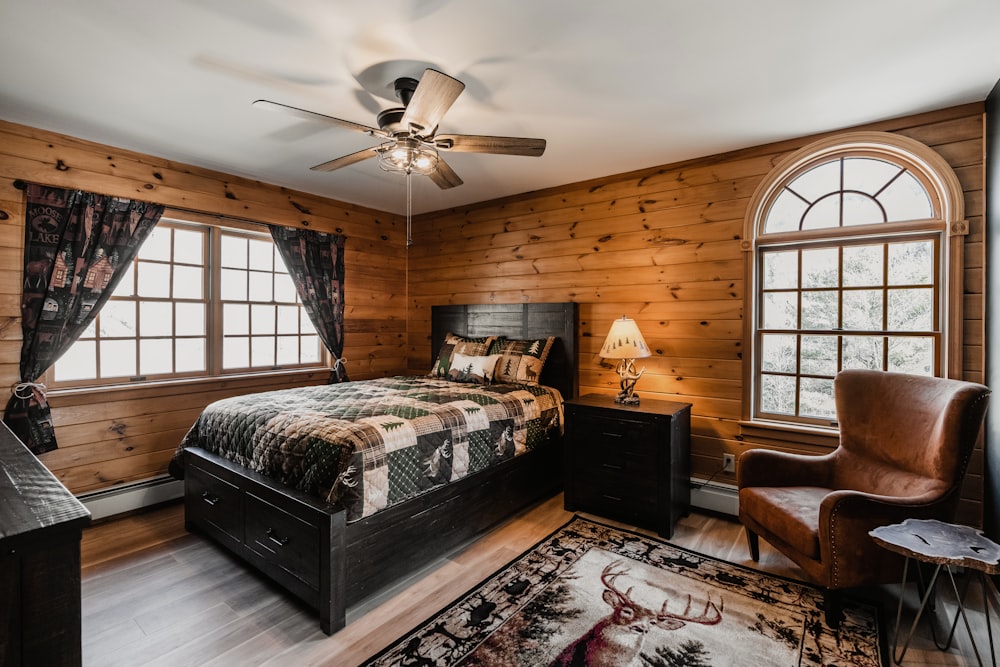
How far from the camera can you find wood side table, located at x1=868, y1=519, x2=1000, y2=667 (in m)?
1.56

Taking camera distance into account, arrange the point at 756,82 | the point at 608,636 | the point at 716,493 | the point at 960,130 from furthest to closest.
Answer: the point at 716,493 < the point at 960,130 < the point at 756,82 < the point at 608,636

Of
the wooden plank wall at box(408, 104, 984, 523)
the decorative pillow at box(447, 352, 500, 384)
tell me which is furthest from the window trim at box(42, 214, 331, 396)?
the wooden plank wall at box(408, 104, 984, 523)

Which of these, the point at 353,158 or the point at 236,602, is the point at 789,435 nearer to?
the point at 353,158

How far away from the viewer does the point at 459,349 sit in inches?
161

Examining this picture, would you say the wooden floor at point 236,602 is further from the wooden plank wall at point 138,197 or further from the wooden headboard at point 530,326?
the wooden headboard at point 530,326

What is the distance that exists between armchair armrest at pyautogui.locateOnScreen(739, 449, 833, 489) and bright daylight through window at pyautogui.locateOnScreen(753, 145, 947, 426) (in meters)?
0.54

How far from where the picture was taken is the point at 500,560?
8.38 ft

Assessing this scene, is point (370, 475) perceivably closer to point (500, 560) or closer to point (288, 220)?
point (500, 560)

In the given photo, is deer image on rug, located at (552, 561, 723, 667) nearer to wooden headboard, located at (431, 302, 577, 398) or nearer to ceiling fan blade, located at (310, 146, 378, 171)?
wooden headboard, located at (431, 302, 577, 398)

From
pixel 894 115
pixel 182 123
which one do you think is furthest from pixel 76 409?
pixel 894 115

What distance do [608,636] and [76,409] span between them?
339cm

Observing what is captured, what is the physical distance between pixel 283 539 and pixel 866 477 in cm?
286

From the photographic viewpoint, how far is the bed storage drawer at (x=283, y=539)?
6.70 ft

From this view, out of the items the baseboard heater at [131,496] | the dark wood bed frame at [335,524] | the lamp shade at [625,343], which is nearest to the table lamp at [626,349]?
the lamp shade at [625,343]
